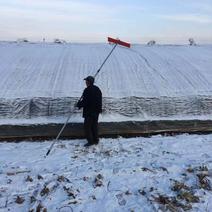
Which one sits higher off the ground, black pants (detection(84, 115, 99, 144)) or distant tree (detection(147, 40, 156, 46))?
distant tree (detection(147, 40, 156, 46))

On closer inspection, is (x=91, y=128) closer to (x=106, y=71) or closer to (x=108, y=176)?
(x=108, y=176)

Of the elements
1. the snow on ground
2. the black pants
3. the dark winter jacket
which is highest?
the dark winter jacket

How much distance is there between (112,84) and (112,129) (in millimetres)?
1612

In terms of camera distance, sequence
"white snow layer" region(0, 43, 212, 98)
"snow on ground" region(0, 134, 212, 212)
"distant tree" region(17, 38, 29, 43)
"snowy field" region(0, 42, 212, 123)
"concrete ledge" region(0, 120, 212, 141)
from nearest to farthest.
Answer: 1. "snow on ground" region(0, 134, 212, 212)
2. "concrete ledge" region(0, 120, 212, 141)
3. "snowy field" region(0, 42, 212, 123)
4. "white snow layer" region(0, 43, 212, 98)
5. "distant tree" region(17, 38, 29, 43)

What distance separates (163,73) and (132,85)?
1.47 meters

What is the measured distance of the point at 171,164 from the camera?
8.08 meters

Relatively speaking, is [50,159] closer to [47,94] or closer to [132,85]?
[47,94]

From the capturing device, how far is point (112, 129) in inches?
397

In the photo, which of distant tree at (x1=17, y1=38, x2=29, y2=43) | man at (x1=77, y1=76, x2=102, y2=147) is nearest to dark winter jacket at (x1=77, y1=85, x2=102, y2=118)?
man at (x1=77, y1=76, x2=102, y2=147)

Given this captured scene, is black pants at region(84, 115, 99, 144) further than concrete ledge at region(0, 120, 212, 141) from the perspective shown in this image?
No

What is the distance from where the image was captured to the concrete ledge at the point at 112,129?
9.89 meters

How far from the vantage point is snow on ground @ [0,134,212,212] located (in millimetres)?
6629

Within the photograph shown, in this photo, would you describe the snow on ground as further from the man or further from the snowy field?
the snowy field

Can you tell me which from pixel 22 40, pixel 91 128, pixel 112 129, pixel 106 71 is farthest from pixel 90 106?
pixel 22 40
